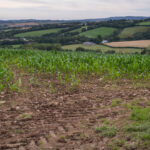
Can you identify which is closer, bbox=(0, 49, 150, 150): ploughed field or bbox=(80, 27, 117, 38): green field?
bbox=(0, 49, 150, 150): ploughed field

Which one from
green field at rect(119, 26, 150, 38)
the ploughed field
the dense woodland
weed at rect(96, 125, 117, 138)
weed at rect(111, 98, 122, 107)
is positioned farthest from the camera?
green field at rect(119, 26, 150, 38)

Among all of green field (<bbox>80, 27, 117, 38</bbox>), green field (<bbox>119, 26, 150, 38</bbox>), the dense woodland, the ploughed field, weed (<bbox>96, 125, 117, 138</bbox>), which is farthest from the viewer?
green field (<bbox>80, 27, 117, 38</bbox>)

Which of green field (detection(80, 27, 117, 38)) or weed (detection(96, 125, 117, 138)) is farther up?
green field (detection(80, 27, 117, 38))

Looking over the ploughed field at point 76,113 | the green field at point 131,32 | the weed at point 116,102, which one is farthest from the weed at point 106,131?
the green field at point 131,32

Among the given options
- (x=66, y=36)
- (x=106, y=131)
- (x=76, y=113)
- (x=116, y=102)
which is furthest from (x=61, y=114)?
(x=66, y=36)

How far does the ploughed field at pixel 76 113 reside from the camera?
3473 mm

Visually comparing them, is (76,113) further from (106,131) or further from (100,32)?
(100,32)

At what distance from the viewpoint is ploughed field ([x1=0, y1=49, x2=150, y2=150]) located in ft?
11.4

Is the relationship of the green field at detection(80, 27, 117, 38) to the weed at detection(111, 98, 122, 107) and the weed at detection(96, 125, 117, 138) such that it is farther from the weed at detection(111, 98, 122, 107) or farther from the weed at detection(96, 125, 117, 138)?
the weed at detection(96, 125, 117, 138)

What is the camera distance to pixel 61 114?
4.84 meters

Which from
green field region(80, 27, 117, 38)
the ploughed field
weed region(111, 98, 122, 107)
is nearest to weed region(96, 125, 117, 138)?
the ploughed field

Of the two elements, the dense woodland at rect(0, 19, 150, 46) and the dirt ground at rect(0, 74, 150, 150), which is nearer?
the dirt ground at rect(0, 74, 150, 150)

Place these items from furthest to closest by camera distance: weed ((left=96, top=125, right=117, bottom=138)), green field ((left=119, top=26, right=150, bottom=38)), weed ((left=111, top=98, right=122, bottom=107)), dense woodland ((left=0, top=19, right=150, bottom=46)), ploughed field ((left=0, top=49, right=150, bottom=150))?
green field ((left=119, top=26, right=150, bottom=38)) < dense woodland ((left=0, top=19, right=150, bottom=46)) < weed ((left=111, top=98, right=122, bottom=107)) < weed ((left=96, top=125, right=117, bottom=138)) < ploughed field ((left=0, top=49, right=150, bottom=150))

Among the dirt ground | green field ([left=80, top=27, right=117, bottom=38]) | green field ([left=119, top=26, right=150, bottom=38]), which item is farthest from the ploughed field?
green field ([left=80, top=27, right=117, bottom=38])
